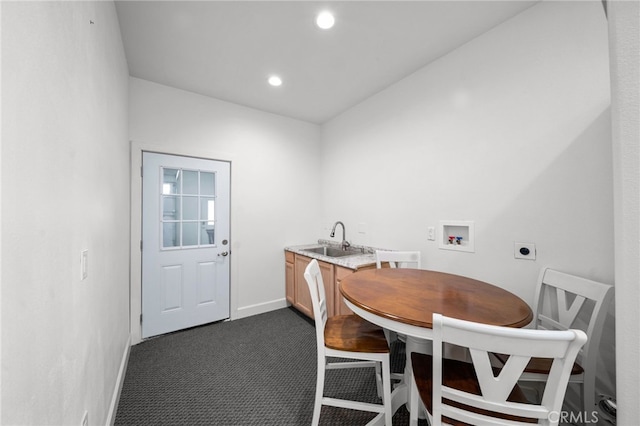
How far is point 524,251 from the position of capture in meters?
1.73

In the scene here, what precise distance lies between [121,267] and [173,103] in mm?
1811

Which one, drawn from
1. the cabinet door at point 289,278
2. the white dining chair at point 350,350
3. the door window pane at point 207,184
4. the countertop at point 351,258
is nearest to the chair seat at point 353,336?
the white dining chair at point 350,350

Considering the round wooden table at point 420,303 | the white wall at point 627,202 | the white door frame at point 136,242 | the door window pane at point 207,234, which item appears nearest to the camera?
the white wall at point 627,202

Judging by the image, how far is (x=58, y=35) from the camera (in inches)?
32.1

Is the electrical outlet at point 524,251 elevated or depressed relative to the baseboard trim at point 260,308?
elevated

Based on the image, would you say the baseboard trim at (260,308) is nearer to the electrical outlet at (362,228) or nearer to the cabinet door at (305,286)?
the cabinet door at (305,286)

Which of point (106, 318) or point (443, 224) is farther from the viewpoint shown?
point (443, 224)

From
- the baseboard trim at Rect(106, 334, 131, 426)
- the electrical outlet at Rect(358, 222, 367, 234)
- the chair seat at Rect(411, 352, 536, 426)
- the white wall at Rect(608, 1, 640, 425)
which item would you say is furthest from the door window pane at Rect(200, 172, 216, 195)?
the white wall at Rect(608, 1, 640, 425)

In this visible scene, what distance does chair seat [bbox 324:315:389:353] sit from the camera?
56.1 inches

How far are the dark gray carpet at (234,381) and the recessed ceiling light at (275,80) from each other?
9.04ft

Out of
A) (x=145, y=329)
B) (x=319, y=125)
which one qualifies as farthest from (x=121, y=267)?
(x=319, y=125)

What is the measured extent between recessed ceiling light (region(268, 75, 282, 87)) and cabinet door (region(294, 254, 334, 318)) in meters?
2.02

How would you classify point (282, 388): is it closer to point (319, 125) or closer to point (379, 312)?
point (379, 312)

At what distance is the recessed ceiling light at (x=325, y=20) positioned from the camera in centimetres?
176
